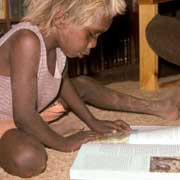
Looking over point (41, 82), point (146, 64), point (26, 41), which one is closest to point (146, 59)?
point (146, 64)

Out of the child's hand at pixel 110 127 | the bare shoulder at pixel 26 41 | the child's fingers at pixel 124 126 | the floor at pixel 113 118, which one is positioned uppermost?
the bare shoulder at pixel 26 41

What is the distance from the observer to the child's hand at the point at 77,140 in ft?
3.85

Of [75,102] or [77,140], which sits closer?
[77,140]

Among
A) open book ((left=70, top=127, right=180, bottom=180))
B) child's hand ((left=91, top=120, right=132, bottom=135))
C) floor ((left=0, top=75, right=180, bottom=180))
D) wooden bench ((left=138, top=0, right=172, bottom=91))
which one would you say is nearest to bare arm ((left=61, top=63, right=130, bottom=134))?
child's hand ((left=91, top=120, right=132, bottom=135))

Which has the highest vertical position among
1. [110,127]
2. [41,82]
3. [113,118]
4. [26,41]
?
[26,41]

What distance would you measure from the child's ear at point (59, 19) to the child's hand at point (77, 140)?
0.26 metres

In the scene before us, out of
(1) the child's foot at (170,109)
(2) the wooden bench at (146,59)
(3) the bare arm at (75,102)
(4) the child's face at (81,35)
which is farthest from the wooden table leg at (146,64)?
(4) the child's face at (81,35)

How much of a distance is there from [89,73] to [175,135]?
116 cm

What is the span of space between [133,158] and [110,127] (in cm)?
29

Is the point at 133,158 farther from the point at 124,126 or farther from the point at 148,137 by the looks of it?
the point at 124,126

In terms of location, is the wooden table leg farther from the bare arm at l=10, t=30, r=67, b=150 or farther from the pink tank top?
the bare arm at l=10, t=30, r=67, b=150

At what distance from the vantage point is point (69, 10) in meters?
1.18

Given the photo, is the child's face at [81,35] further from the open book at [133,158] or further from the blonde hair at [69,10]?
the open book at [133,158]

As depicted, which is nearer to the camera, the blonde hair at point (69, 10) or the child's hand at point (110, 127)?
the blonde hair at point (69, 10)
